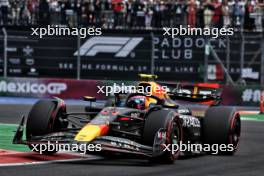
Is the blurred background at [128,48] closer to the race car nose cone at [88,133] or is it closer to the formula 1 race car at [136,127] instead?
the formula 1 race car at [136,127]

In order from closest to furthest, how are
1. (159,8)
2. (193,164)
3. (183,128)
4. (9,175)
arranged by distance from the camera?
1. (9,175)
2. (193,164)
3. (183,128)
4. (159,8)

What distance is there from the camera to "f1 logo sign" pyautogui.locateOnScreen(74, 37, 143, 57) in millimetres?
29219

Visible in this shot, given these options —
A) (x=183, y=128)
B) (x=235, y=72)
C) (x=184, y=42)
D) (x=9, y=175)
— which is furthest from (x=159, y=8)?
(x=9, y=175)

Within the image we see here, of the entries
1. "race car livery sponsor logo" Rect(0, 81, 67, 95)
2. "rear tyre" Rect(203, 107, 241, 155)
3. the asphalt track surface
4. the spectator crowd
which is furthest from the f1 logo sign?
"rear tyre" Rect(203, 107, 241, 155)

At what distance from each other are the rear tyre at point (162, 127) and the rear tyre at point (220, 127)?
1483 millimetres

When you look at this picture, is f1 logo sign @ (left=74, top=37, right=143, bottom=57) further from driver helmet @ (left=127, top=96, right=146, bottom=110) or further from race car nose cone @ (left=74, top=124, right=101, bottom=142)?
race car nose cone @ (left=74, top=124, right=101, bottom=142)

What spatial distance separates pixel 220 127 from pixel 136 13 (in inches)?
663

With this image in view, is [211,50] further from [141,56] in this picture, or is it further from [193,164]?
[193,164]

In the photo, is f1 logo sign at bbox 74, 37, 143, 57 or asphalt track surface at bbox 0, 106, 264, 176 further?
f1 logo sign at bbox 74, 37, 143, 57

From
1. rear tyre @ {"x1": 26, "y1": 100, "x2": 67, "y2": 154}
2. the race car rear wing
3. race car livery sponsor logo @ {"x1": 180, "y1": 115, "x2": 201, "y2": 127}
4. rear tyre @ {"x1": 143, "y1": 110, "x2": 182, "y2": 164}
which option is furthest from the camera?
the race car rear wing

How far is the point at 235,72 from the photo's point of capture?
27.8 metres

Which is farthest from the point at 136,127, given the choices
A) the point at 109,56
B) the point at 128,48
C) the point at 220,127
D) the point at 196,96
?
the point at 109,56

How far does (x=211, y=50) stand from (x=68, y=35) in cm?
527

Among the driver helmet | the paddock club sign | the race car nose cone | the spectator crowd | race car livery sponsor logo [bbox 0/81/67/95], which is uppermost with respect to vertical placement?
the spectator crowd
